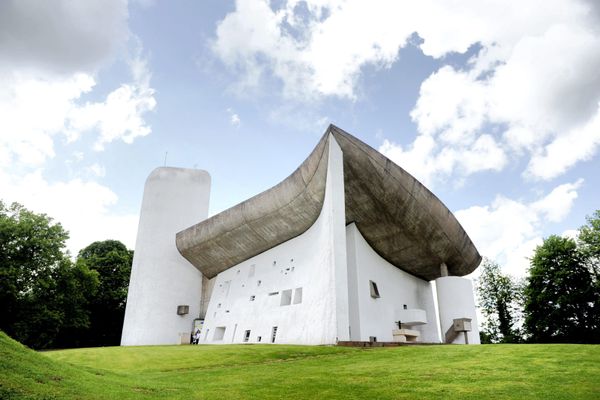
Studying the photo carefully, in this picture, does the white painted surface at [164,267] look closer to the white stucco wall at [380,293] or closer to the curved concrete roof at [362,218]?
the curved concrete roof at [362,218]

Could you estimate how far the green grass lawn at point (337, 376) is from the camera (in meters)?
6.44

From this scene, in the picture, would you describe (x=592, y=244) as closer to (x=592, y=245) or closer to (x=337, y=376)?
(x=592, y=245)

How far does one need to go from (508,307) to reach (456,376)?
32176 millimetres

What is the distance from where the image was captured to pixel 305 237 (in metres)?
22.3

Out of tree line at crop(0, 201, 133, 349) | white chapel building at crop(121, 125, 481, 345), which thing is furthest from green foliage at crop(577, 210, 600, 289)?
tree line at crop(0, 201, 133, 349)

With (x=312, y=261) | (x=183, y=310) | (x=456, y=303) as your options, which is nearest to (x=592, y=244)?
(x=456, y=303)

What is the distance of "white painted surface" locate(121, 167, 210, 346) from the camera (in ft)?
95.7

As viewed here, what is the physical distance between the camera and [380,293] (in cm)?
2334

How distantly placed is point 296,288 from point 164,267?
1330 centimetres

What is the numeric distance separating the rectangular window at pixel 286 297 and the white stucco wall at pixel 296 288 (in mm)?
160

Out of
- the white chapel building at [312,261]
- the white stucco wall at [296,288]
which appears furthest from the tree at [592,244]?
the white stucco wall at [296,288]

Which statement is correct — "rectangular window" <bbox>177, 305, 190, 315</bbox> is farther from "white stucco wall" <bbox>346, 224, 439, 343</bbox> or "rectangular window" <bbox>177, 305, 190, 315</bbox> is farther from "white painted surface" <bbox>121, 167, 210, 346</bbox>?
"white stucco wall" <bbox>346, 224, 439, 343</bbox>

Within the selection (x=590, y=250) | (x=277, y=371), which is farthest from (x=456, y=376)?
(x=590, y=250)

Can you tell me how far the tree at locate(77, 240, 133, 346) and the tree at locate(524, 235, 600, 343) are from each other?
32.7 meters
